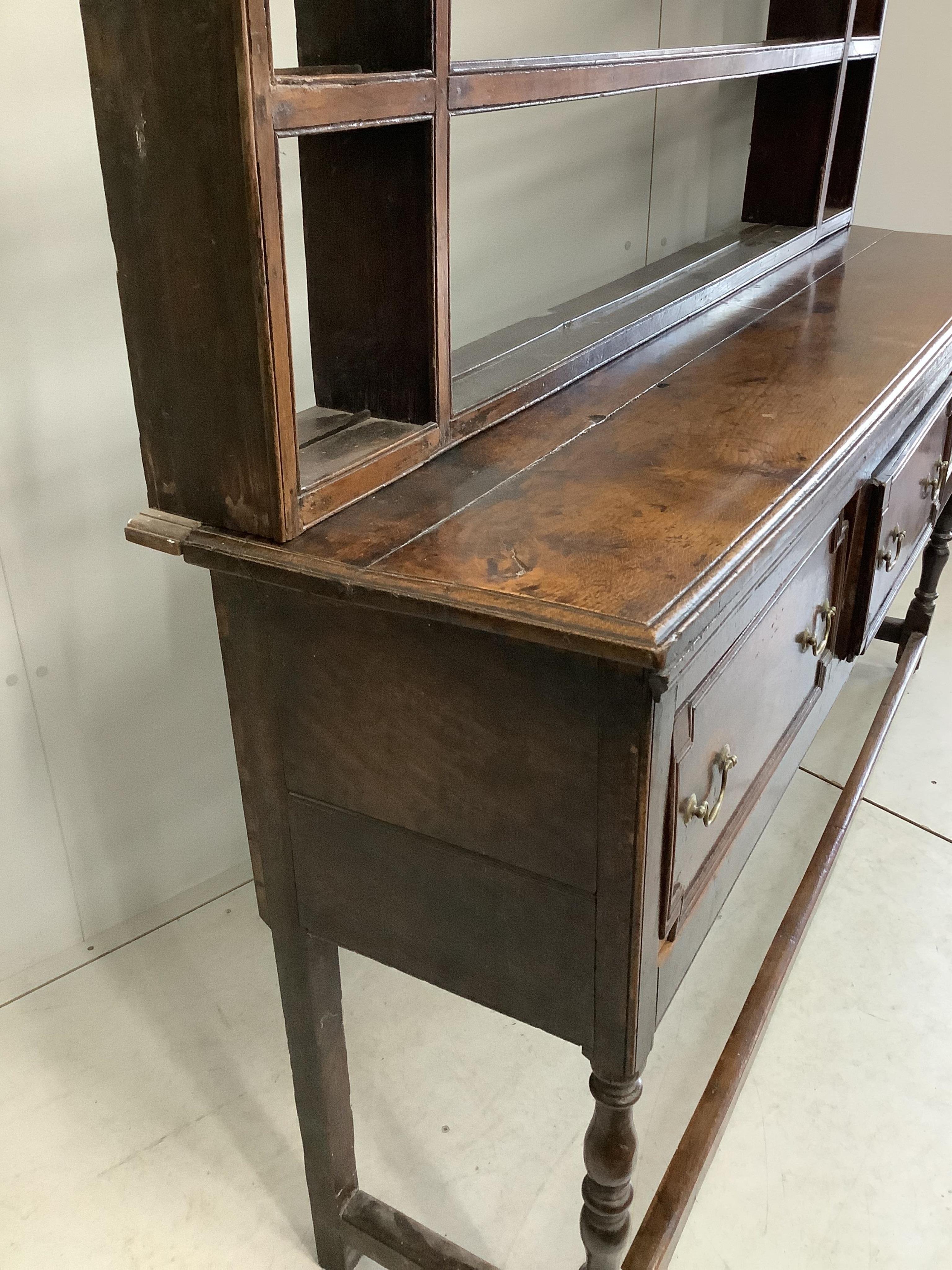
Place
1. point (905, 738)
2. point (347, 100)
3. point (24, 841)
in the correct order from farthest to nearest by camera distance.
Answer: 1. point (905, 738)
2. point (24, 841)
3. point (347, 100)

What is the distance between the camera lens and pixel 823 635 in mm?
1469

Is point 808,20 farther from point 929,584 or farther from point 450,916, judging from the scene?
point 450,916

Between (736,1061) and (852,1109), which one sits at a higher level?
(736,1061)

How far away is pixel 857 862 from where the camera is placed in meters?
2.36

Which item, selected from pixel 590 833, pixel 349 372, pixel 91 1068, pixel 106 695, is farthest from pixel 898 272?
pixel 91 1068

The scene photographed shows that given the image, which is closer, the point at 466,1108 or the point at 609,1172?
the point at 609,1172

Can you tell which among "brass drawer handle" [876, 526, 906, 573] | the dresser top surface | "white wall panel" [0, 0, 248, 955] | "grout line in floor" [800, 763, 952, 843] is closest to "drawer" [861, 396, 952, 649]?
"brass drawer handle" [876, 526, 906, 573]

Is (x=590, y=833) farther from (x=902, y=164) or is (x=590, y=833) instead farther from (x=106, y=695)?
(x=902, y=164)

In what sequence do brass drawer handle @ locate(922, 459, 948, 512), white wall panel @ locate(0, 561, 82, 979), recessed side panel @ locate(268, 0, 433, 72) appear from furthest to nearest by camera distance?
brass drawer handle @ locate(922, 459, 948, 512) → white wall panel @ locate(0, 561, 82, 979) → recessed side panel @ locate(268, 0, 433, 72)

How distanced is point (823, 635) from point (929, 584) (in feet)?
4.99

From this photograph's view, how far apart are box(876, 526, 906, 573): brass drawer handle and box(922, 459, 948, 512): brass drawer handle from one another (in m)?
0.16

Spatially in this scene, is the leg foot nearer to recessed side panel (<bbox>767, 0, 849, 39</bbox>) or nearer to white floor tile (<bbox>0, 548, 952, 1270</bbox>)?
white floor tile (<bbox>0, 548, 952, 1270</bbox>)

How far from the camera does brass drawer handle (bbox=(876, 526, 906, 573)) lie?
5.39 ft

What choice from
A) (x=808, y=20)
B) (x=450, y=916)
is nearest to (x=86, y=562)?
(x=450, y=916)
